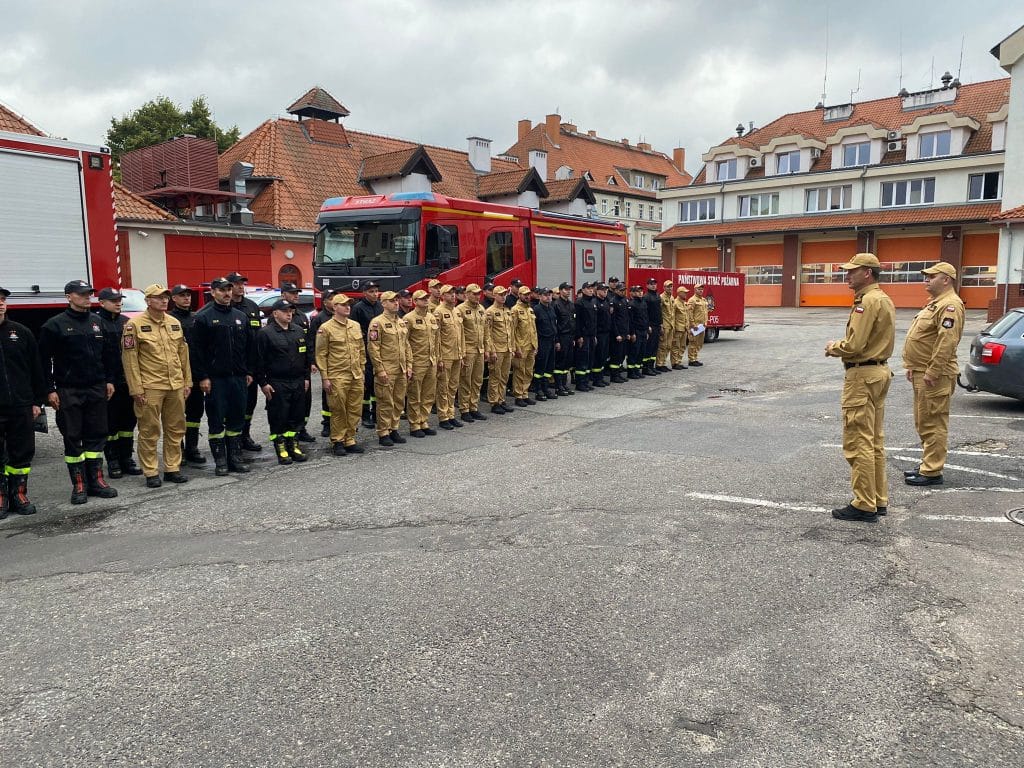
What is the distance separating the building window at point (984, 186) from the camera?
1478 inches

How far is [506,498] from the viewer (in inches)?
263

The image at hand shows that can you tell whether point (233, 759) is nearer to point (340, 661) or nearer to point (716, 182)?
point (340, 661)

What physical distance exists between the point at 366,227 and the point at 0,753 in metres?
12.2

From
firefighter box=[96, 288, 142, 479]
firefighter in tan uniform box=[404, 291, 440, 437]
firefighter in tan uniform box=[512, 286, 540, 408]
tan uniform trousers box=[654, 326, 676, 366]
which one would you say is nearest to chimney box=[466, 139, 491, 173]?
tan uniform trousers box=[654, 326, 676, 366]

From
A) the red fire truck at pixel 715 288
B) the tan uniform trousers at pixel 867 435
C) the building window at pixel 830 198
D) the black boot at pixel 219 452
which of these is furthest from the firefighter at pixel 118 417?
the building window at pixel 830 198

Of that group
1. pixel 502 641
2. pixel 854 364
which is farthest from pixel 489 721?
pixel 854 364

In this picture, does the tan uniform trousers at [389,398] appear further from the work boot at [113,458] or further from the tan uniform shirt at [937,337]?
the tan uniform shirt at [937,337]

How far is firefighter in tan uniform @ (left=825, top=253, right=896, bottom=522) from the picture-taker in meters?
5.95

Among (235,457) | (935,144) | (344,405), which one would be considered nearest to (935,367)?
(344,405)

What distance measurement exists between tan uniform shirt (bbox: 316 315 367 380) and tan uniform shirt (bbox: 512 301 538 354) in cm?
368

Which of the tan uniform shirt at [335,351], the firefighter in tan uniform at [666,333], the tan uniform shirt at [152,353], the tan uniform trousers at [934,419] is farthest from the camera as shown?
the firefighter in tan uniform at [666,333]

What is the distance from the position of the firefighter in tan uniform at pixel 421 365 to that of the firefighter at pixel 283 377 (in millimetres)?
1640

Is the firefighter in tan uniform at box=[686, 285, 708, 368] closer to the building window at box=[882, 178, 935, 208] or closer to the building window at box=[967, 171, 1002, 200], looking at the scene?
the building window at box=[967, 171, 1002, 200]

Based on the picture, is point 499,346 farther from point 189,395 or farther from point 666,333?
point 666,333
